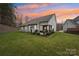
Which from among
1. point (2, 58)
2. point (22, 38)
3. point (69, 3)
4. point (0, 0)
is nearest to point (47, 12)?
point (69, 3)

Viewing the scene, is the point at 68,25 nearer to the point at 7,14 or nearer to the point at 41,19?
the point at 41,19

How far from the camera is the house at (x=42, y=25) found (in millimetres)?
1972

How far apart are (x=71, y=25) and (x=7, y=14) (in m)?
0.64

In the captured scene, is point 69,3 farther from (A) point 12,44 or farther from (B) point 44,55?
(A) point 12,44

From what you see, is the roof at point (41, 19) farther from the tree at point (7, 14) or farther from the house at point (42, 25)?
the tree at point (7, 14)

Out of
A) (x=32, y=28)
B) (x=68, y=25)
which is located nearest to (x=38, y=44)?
(x=32, y=28)

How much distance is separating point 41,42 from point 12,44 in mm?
281

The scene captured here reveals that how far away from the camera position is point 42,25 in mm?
1983

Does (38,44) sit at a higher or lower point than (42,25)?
lower

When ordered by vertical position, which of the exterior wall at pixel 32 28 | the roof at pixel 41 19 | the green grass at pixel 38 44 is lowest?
the green grass at pixel 38 44

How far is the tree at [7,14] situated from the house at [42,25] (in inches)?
5.2

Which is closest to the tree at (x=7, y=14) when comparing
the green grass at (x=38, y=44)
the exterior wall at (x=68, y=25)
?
the green grass at (x=38, y=44)

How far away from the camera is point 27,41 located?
196cm

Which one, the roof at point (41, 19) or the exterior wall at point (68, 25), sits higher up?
the roof at point (41, 19)
